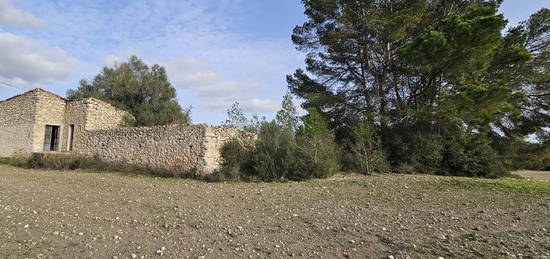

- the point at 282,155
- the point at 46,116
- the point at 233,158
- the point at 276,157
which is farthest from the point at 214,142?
the point at 46,116

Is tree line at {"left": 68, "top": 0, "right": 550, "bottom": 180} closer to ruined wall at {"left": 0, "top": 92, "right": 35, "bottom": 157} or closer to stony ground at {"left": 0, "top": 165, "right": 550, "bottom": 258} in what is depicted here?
stony ground at {"left": 0, "top": 165, "right": 550, "bottom": 258}

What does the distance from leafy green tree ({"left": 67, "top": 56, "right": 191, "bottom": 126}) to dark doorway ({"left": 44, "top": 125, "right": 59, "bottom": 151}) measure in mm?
3449

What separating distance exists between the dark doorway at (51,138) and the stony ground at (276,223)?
11.9 m

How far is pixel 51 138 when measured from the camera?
17594 millimetres

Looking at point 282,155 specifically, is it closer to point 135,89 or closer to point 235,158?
point 235,158

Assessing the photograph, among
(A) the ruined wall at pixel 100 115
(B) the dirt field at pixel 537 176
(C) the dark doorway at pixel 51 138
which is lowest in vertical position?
(B) the dirt field at pixel 537 176

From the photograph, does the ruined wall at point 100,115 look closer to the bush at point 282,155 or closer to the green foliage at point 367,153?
the bush at point 282,155

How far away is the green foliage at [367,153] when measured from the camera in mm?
10969

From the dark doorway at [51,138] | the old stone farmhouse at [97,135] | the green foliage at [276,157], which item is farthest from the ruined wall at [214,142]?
the dark doorway at [51,138]

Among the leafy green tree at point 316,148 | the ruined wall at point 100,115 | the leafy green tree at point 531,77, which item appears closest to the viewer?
the leafy green tree at point 316,148

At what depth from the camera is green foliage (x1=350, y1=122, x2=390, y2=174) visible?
11.0 metres

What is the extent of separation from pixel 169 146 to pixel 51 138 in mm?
Result: 10752

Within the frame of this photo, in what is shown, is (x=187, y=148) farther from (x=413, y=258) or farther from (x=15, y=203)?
(x=413, y=258)

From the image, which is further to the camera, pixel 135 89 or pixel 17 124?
pixel 135 89
